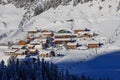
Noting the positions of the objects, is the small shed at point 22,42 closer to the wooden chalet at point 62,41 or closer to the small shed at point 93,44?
the wooden chalet at point 62,41

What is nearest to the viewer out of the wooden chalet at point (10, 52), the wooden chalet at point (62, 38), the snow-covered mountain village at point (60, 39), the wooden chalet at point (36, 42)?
the snow-covered mountain village at point (60, 39)

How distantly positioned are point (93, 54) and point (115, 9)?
36.9 metres

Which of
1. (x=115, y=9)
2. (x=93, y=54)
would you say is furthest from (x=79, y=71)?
(x=115, y=9)

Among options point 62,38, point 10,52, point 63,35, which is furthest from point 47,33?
point 10,52

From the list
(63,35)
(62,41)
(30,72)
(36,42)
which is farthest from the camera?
(63,35)

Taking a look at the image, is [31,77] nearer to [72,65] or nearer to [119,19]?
[72,65]

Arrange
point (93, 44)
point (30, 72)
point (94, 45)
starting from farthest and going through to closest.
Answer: point (93, 44), point (94, 45), point (30, 72)

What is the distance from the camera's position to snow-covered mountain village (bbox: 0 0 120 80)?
253 feet

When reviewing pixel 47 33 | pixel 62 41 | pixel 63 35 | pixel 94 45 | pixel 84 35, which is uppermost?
pixel 47 33

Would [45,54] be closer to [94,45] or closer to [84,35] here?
[94,45]

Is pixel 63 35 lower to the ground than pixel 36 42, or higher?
higher

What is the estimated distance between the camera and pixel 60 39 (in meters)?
123

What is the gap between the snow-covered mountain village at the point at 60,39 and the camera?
7712cm

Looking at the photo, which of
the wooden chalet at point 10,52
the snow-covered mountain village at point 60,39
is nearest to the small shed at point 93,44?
the snow-covered mountain village at point 60,39
